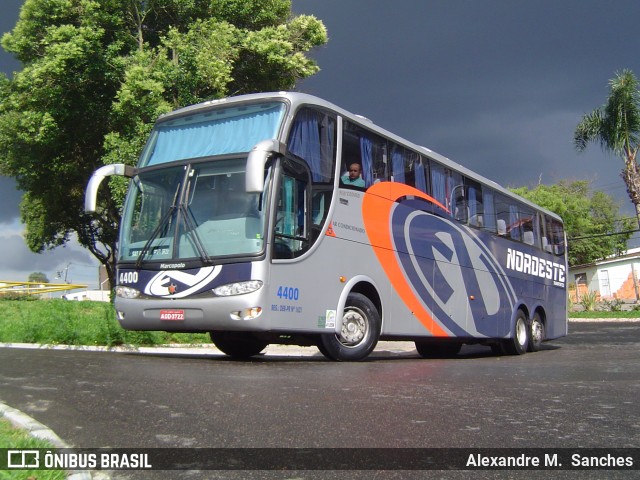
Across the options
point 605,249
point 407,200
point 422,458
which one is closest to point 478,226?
point 407,200

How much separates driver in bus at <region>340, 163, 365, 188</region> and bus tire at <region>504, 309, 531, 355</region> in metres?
7.26

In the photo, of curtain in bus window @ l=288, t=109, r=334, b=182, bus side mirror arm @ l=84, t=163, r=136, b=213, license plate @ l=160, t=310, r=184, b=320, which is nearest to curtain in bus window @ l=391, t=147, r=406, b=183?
curtain in bus window @ l=288, t=109, r=334, b=182

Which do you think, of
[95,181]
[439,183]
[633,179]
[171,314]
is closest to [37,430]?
[171,314]

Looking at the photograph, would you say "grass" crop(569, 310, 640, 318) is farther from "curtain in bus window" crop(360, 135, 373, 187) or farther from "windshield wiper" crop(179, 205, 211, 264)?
"windshield wiper" crop(179, 205, 211, 264)

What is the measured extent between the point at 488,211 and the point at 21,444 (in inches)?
508

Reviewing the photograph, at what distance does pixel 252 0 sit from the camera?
2367cm

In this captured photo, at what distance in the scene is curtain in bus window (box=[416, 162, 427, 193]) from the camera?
492 inches

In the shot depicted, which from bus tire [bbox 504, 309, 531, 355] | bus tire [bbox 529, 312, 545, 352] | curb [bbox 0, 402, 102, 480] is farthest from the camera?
bus tire [bbox 529, 312, 545, 352]

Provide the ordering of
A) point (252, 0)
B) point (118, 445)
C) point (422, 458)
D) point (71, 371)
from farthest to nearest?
point (252, 0), point (71, 371), point (118, 445), point (422, 458)

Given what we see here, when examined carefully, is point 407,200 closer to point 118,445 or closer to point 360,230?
point 360,230

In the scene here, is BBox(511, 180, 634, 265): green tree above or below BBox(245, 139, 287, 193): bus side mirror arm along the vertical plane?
above

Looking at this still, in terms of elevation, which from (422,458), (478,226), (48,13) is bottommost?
(422,458)

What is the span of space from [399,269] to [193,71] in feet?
43.0

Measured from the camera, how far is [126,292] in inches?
387
